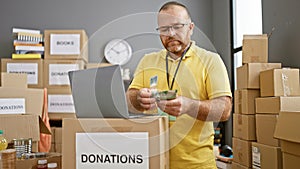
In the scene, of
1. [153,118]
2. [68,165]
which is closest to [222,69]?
[153,118]

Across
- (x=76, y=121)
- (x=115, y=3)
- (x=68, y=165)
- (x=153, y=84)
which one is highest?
(x=115, y=3)

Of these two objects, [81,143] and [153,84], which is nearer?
[81,143]

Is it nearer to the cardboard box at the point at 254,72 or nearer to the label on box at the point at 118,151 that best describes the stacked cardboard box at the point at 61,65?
the cardboard box at the point at 254,72

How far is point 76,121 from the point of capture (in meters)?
1.15

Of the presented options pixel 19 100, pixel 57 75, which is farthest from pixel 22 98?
pixel 57 75

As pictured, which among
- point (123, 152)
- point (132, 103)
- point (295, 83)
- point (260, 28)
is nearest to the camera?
point (123, 152)

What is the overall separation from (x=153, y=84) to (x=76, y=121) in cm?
58

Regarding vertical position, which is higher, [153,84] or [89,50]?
[89,50]

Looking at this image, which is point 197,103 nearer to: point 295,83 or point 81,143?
point 81,143

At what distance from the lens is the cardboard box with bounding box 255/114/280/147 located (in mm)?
2219

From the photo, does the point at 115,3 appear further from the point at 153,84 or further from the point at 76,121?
the point at 76,121

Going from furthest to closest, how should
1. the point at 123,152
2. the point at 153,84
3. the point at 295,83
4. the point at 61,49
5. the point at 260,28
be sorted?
1. the point at 61,49
2. the point at 260,28
3. the point at 295,83
4. the point at 153,84
5. the point at 123,152

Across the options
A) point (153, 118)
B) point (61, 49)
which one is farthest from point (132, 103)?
point (61, 49)

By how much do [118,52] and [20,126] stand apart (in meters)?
2.27
